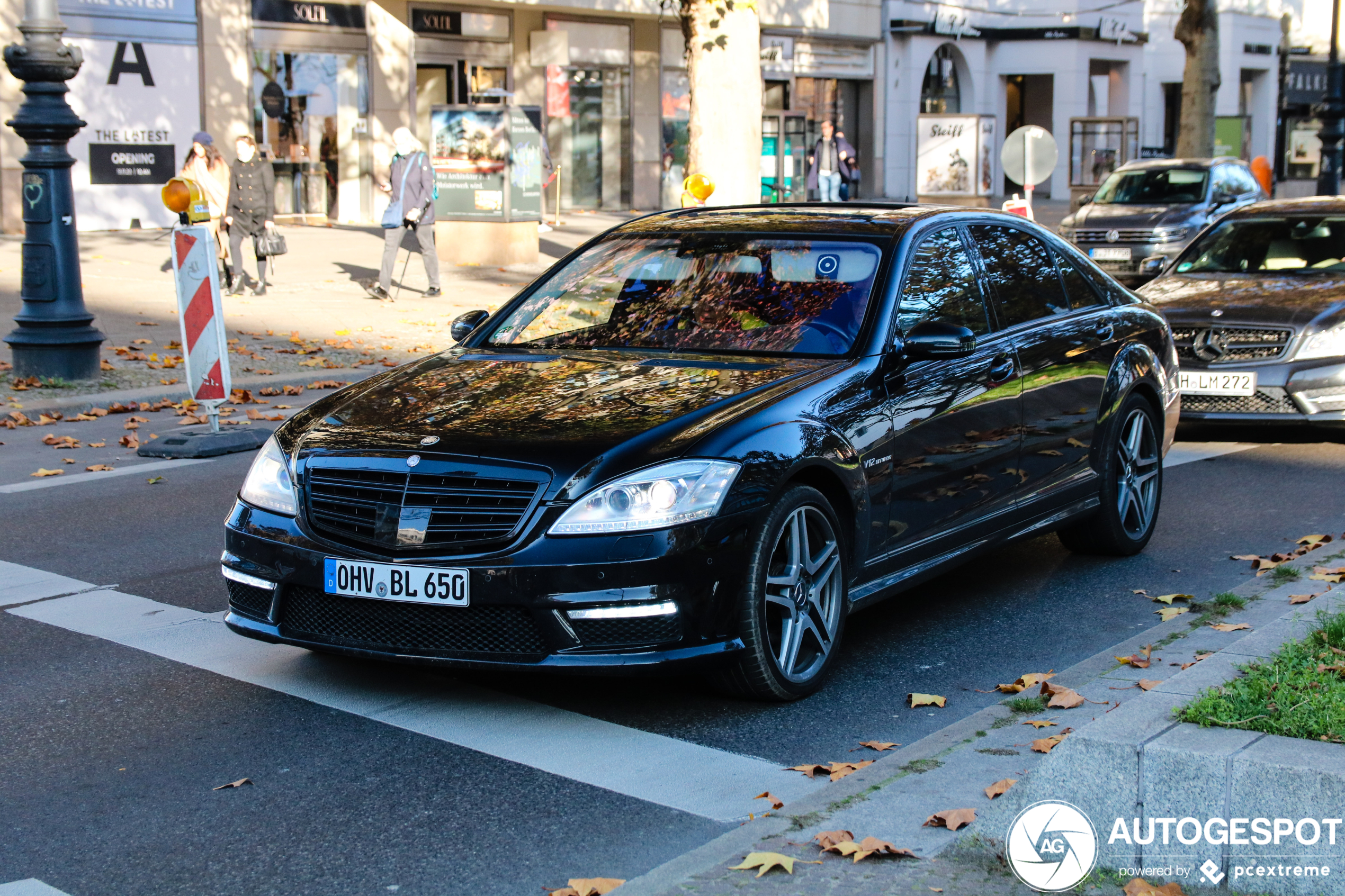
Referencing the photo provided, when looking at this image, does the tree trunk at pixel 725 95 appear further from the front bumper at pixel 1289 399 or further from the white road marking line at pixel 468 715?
the white road marking line at pixel 468 715

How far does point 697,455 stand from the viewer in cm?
484

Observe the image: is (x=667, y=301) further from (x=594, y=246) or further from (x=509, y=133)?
(x=509, y=133)

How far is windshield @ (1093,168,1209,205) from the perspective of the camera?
2238cm

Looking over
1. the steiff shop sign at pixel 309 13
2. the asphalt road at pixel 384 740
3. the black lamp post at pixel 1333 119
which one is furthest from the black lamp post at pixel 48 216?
the black lamp post at pixel 1333 119

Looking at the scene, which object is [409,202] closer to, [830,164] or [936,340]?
[936,340]

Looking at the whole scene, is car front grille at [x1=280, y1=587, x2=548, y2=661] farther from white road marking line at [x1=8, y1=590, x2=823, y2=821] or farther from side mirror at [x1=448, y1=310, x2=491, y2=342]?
side mirror at [x1=448, y1=310, x2=491, y2=342]

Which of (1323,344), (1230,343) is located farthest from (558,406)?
(1323,344)

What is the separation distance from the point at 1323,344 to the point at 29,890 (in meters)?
8.70

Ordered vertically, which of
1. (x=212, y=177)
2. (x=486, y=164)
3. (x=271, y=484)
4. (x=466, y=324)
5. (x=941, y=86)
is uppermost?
(x=941, y=86)

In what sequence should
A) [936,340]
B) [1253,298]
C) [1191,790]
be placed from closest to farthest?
[1191,790], [936,340], [1253,298]

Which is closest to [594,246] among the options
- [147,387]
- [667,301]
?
[667,301]

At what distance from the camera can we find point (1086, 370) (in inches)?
272

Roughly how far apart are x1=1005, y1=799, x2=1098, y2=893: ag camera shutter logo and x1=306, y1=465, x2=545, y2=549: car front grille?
1.77 metres

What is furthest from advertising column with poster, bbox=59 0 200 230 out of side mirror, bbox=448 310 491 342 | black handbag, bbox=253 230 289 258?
side mirror, bbox=448 310 491 342
